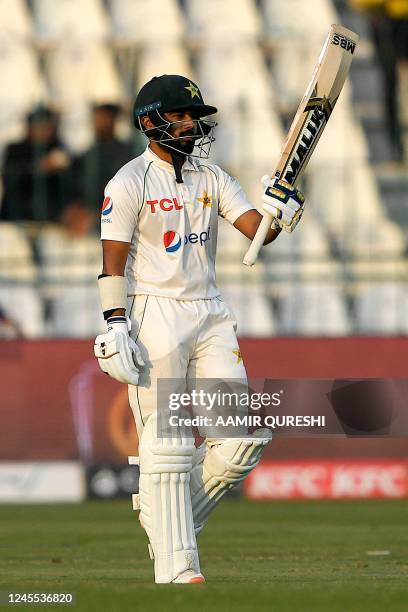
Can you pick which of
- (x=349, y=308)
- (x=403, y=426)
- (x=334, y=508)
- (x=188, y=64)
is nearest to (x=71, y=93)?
(x=188, y=64)

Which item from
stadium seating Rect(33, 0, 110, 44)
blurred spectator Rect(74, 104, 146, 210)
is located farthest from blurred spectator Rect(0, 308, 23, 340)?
stadium seating Rect(33, 0, 110, 44)

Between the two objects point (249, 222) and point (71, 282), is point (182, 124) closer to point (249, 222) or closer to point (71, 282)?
point (249, 222)

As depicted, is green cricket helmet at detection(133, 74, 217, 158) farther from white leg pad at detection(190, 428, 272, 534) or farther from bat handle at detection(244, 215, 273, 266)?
white leg pad at detection(190, 428, 272, 534)

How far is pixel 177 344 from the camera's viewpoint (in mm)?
6895

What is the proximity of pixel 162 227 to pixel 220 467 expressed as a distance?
1101 mm

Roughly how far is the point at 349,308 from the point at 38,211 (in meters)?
3.79

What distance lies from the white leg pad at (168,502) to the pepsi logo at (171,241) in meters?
0.75

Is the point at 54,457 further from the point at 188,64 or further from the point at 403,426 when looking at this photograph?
the point at 403,426

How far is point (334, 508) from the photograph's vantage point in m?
14.2

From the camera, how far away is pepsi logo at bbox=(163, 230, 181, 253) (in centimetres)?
695

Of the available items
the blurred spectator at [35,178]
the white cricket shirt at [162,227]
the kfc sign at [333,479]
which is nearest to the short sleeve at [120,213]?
the white cricket shirt at [162,227]

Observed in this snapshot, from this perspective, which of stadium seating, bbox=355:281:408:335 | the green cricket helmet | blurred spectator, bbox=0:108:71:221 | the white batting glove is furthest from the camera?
blurred spectator, bbox=0:108:71:221

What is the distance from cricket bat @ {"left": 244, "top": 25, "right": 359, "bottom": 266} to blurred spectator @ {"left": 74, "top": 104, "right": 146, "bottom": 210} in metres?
10.6

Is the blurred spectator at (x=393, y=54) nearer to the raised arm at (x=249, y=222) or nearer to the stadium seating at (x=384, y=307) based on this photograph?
the stadium seating at (x=384, y=307)
